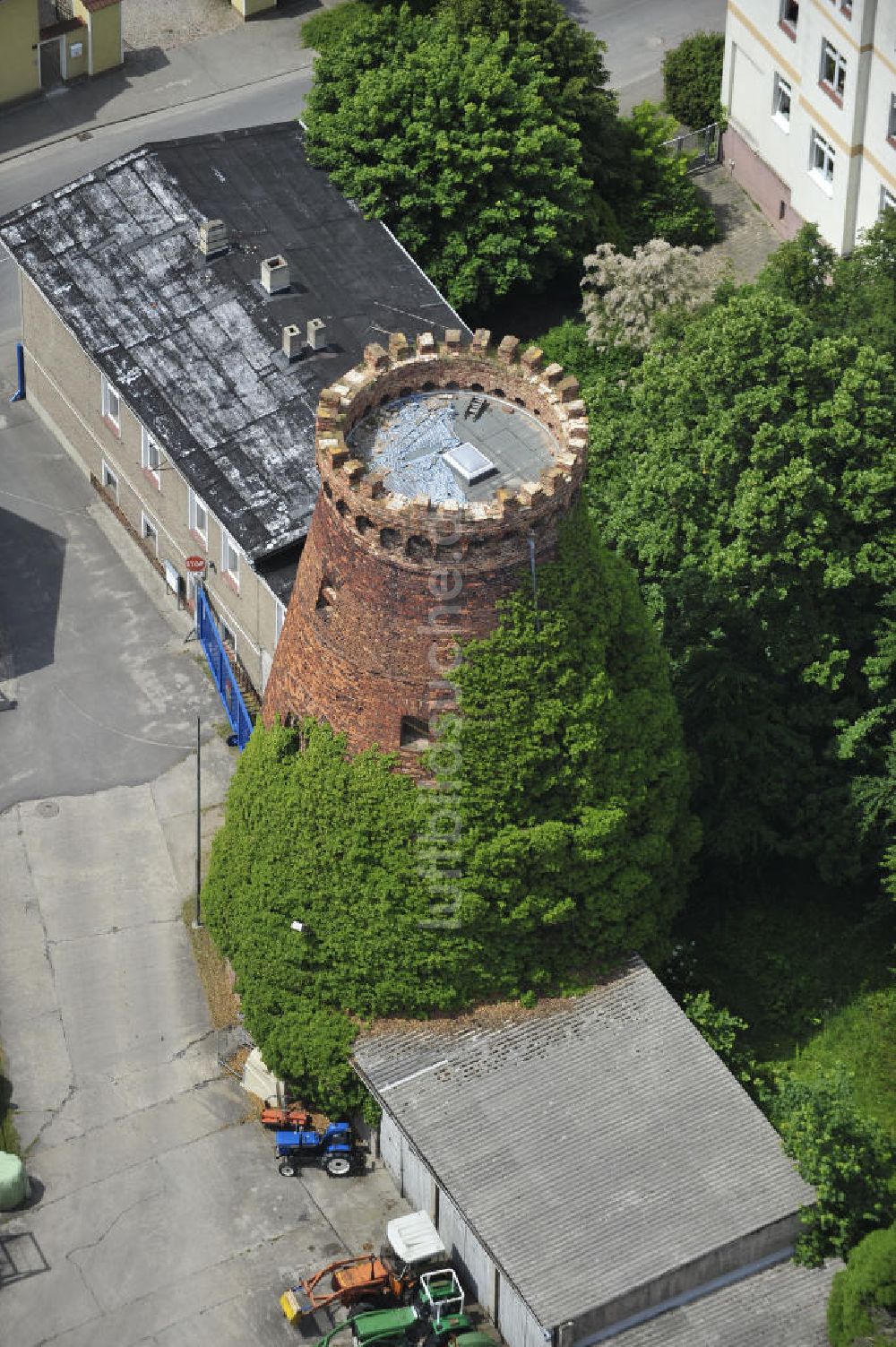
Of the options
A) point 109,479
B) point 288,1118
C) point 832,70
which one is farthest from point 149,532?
point 832,70

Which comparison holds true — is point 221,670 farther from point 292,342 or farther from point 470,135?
point 470,135

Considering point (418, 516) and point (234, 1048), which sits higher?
point (418, 516)

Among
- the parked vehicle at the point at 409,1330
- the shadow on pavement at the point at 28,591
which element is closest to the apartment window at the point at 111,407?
the shadow on pavement at the point at 28,591

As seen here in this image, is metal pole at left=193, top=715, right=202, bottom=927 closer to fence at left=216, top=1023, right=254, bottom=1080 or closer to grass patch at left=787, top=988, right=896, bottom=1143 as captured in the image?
fence at left=216, top=1023, right=254, bottom=1080

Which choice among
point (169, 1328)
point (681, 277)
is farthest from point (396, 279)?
point (169, 1328)

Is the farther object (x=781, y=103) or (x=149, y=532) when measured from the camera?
(x=781, y=103)

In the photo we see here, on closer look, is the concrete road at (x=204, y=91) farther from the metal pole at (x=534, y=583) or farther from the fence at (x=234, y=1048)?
the metal pole at (x=534, y=583)
